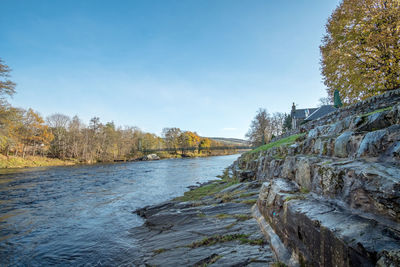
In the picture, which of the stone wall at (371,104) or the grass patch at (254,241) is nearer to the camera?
the grass patch at (254,241)

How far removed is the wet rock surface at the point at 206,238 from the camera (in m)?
3.91

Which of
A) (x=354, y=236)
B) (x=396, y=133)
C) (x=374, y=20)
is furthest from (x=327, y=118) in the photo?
(x=354, y=236)

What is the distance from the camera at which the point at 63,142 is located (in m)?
54.3

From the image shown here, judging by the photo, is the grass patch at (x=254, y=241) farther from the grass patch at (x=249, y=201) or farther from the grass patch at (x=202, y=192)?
the grass patch at (x=202, y=192)

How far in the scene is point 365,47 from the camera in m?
12.8

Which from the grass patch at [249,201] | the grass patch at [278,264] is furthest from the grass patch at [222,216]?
the grass patch at [278,264]

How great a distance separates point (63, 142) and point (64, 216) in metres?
54.4

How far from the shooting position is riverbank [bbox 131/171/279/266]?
3902mm

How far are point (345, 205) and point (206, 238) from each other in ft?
11.1

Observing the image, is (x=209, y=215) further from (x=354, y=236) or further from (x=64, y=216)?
(x=64, y=216)

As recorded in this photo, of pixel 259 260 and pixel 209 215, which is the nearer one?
pixel 259 260

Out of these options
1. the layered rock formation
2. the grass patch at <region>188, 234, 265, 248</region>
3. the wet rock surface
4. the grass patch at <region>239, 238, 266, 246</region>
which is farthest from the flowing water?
the layered rock formation

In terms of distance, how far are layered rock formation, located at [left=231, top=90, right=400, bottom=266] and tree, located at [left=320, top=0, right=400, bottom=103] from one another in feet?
35.8

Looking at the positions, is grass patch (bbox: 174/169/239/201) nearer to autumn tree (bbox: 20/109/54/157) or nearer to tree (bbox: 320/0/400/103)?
tree (bbox: 320/0/400/103)
